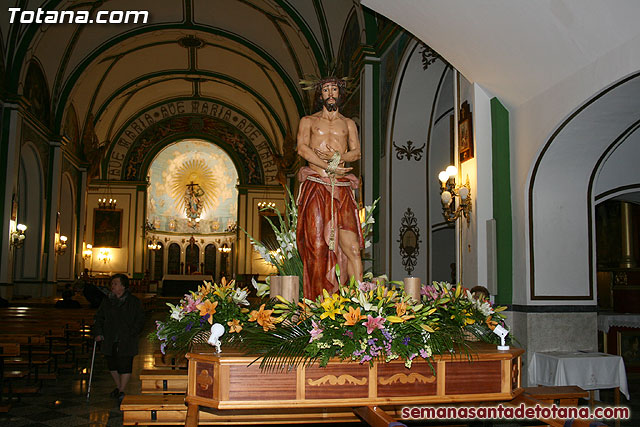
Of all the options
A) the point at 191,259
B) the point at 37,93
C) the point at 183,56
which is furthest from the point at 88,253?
the point at 37,93

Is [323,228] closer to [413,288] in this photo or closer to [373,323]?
[413,288]

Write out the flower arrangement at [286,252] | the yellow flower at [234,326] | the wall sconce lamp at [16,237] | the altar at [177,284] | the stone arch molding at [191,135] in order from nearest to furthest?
the yellow flower at [234,326] < the flower arrangement at [286,252] < the wall sconce lamp at [16,237] < the altar at [177,284] < the stone arch molding at [191,135]

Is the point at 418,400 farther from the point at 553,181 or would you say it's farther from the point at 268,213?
the point at 268,213

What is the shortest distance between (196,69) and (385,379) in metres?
21.9

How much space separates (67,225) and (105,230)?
6122 mm

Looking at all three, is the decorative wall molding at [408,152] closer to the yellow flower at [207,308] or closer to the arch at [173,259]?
the yellow flower at [207,308]

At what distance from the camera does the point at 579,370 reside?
6.23 meters

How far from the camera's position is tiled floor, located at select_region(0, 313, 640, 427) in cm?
576

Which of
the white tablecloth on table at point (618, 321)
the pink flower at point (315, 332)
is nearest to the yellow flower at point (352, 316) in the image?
the pink flower at point (315, 332)

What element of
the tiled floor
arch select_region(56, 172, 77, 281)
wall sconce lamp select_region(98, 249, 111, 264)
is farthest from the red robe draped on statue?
wall sconce lamp select_region(98, 249, 111, 264)

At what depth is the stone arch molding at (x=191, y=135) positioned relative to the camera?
27.8 metres

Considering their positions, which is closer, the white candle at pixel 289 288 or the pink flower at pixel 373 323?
the pink flower at pixel 373 323

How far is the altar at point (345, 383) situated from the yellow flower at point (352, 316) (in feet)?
0.80

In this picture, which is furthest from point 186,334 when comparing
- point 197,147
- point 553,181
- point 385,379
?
point 197,147
